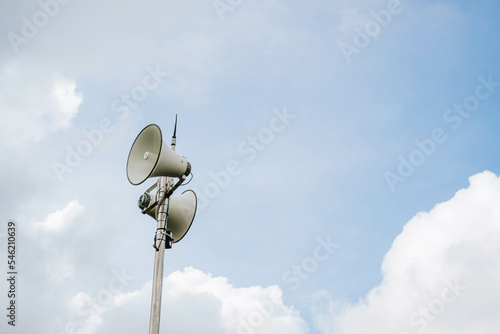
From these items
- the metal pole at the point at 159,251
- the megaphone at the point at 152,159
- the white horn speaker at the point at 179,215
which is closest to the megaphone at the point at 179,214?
the white horn speaker at the point at 179,215

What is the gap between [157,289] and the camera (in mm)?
7105

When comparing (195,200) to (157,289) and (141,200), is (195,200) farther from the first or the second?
(157,289)

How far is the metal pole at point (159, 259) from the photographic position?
22.6 ft

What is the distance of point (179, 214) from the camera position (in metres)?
8.29

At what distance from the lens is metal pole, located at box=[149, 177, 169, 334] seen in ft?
22.6

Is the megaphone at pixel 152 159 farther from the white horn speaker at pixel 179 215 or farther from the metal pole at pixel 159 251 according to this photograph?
the white horn speaker at pixel 179 215

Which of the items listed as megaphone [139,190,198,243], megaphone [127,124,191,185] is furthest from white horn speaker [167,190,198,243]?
megaphone [127,124,191,185]

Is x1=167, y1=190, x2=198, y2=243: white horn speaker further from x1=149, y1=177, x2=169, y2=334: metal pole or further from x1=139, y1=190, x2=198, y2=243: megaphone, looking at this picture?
x1=149, y1=177, x2=169, y2=334: metal pole

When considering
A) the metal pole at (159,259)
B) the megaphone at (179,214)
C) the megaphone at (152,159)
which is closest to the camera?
the metal pole at (159,259)

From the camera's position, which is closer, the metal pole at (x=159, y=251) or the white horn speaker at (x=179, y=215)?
the metal pole at (x=159, y=251)

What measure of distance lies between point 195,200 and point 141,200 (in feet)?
3.10

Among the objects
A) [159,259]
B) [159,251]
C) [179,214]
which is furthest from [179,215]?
[159,259]

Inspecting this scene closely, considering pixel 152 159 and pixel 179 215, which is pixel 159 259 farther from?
pixel 152 159

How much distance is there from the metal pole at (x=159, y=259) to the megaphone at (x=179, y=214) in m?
0.21
